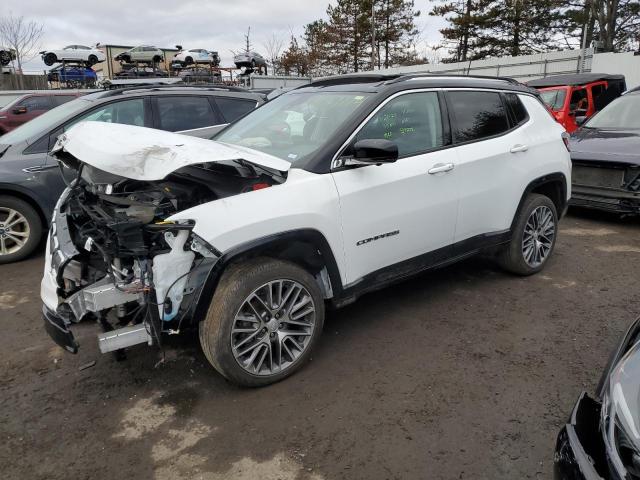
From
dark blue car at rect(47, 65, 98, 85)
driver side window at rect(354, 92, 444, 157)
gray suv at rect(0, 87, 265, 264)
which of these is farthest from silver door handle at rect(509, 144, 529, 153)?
dark blue car at rect(47, 65, 98, 85)

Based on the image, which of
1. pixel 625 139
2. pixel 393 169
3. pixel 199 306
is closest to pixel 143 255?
pixel 199 306

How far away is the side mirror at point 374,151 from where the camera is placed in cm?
304

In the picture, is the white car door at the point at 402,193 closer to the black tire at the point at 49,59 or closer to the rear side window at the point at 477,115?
the rear side window at the point at 477,115

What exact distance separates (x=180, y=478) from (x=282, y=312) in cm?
107

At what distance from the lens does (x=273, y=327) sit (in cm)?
304

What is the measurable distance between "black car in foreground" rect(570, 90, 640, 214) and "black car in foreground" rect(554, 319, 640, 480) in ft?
16.4

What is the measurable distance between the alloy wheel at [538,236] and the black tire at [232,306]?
8.66ft

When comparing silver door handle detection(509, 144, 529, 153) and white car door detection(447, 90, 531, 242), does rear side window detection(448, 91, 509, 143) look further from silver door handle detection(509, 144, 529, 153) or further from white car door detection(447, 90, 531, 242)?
silver door handle detection(509, 144, 529, 153)

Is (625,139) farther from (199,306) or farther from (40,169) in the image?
(40,169)

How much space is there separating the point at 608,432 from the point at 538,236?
3357 millimetres

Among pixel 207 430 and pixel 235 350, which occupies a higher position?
pixel 235 350

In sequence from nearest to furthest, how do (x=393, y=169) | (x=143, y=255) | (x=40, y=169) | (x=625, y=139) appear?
(x=143, y=255), (x=393, y=169), (x=40, y=169), (x=625, y=139)

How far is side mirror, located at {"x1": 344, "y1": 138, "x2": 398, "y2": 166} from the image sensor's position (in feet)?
9.96

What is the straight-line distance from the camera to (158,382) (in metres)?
3.21
